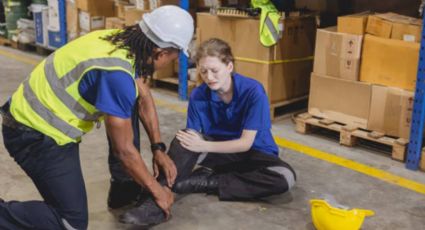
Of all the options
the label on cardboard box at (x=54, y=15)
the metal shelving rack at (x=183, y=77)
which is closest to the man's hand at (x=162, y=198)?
the metal shelving rack at (x=183, y=77)

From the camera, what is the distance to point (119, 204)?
143 inches

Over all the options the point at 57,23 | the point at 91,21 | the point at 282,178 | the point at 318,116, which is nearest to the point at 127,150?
the point at 282,178

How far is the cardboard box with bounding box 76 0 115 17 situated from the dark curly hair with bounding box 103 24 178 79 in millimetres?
5239

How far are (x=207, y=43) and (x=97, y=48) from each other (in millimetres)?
1027

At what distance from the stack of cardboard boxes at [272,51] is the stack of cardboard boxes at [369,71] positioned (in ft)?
1.53

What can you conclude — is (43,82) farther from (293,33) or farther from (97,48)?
(293,33)

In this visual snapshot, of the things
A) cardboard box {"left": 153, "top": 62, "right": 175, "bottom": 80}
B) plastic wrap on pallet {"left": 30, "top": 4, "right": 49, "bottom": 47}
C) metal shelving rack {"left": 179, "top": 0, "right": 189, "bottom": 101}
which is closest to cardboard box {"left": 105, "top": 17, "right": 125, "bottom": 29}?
cardboard box {"left": 153, "top": 62, "right": 175, "bottom": 80}

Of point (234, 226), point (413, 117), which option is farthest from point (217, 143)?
point (413, 117)

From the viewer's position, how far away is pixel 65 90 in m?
2.55

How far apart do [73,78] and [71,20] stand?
5901mm

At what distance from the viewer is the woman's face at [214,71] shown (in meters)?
3.38

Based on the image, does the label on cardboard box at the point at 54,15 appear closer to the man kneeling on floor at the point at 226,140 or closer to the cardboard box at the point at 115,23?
the cardboard box at the point at 115,23

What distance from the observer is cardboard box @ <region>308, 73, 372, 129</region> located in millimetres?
4789

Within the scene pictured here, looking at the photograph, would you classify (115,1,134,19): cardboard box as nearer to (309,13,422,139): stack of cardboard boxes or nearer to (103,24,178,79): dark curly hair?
(309,13,422,139): stack of cardboard boxes
